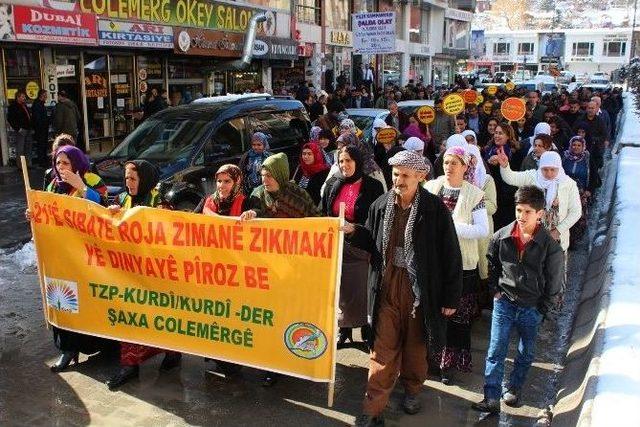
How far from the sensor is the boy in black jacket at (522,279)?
4.13 metres

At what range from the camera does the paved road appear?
430 centimetres

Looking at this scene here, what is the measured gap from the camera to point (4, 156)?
13.7 m

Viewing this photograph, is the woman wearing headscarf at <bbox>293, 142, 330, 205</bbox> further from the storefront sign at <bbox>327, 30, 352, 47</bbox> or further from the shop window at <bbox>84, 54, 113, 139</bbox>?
the storefront sign at <bbox>327, 30, 352, 47</bbox>

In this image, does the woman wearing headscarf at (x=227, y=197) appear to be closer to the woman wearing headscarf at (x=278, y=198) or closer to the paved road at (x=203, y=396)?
the woman wearing headscarf at (x=278, y=198)

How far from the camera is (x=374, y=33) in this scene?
778 inches

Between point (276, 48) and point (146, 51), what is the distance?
234 inches

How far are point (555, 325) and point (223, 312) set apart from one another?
345 cm

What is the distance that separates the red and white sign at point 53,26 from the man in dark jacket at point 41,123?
4.13 feet

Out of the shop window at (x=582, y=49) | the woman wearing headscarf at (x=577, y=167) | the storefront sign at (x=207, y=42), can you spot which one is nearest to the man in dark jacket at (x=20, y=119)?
the storefront sign at (x=207, y=42)

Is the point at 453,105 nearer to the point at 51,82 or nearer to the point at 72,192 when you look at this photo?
the point at 72,192

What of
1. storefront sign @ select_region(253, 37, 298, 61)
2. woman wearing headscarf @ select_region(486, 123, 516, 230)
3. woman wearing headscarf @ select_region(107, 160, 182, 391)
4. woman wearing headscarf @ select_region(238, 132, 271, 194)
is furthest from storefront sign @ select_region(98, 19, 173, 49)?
woman wearing headscarf @ select_region(107, 160, 182, 391)

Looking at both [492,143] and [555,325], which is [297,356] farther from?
[492,143]

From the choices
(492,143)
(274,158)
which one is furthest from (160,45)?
(274,158)

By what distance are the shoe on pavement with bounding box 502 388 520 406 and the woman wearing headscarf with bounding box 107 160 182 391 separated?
257 centimetres
